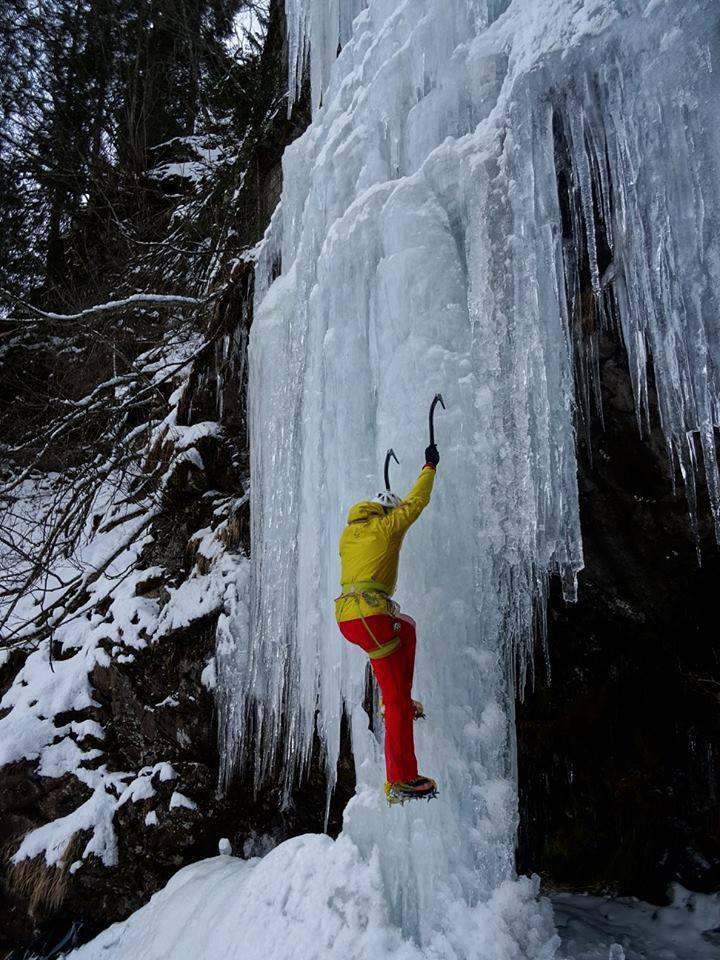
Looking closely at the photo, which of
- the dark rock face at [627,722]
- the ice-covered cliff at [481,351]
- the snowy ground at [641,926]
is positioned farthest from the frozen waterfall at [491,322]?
the snowy ground at [641,926]

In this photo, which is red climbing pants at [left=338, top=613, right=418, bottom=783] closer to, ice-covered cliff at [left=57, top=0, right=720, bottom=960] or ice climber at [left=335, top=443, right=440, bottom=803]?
ice climber at [left=335, top=443, right=440, bottom=803]

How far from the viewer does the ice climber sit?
2281mm

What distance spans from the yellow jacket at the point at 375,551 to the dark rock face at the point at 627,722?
46.0 inches

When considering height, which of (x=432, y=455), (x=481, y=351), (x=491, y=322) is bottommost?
(x=432, y=455)

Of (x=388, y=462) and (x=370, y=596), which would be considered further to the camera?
(x=388, y=462)

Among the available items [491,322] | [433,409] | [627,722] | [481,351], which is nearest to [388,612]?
[433,409]

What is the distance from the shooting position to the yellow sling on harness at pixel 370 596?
7.80 ft

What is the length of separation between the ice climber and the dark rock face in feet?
3.89

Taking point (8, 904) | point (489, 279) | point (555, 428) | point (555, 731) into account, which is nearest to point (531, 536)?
point (555, 428)

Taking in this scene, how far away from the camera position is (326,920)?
268 cm

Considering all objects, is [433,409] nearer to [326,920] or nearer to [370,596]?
[370,596]

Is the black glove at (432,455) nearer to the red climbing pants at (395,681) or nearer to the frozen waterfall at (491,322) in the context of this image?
the frozen waterfall at (491,322)

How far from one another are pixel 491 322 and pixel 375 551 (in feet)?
3.16

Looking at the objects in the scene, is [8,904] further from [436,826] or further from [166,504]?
[436,826]
